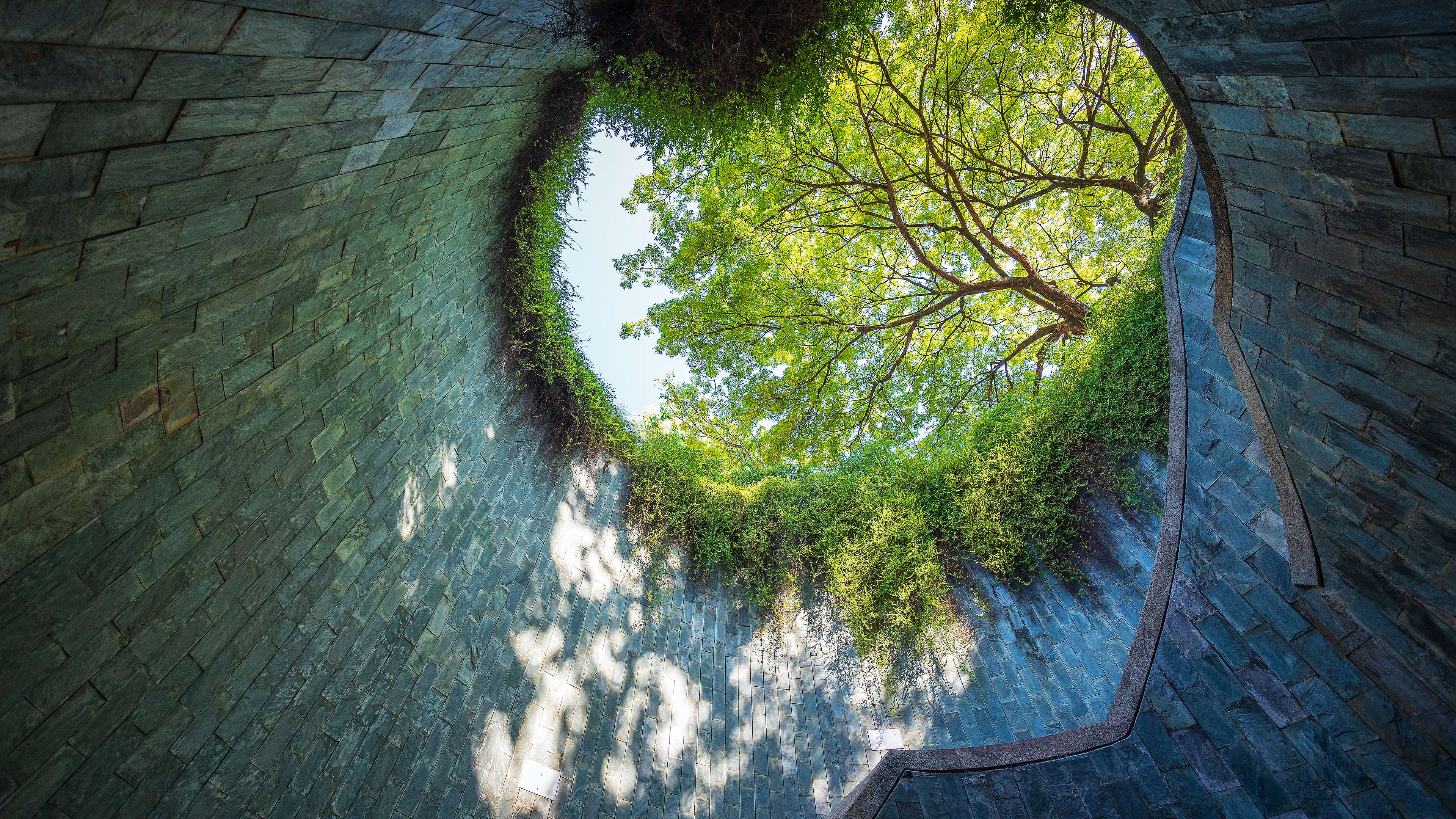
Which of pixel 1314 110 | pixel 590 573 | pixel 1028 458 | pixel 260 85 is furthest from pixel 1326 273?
pixel 590 573

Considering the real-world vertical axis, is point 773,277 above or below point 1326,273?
above

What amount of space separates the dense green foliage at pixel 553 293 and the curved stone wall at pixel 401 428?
0.91 ft

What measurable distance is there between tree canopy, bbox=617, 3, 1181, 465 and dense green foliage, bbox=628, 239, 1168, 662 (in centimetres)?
163

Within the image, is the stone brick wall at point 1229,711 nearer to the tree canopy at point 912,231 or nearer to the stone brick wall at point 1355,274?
the stone brick wall at point 1355,274

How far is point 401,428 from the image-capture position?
137 inches

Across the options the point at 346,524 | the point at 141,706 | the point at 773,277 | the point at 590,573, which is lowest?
the point at 141,706

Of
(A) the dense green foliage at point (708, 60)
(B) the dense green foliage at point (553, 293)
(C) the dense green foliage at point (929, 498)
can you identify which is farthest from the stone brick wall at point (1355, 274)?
(B) the dense green foliage at point (553, 293)

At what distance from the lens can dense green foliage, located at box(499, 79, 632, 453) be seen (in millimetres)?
4051

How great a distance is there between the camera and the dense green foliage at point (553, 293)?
159 inches

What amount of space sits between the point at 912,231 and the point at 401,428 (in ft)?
23.2

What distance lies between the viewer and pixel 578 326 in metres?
5.05

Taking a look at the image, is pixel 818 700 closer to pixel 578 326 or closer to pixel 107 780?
pixel 578 326

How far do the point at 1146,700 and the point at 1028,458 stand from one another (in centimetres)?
232

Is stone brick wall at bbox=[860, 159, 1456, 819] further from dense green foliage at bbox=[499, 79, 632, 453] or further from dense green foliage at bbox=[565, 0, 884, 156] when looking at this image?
dense green foliage at bbox=[499, 79, 632, 453]
